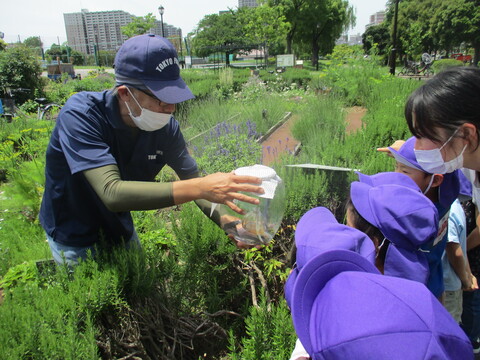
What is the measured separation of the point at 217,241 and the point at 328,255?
150 cm

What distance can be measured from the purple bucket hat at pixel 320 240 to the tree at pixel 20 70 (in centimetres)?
1564

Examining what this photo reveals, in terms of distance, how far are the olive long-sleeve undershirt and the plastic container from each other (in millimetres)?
339

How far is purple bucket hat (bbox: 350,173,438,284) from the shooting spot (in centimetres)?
153

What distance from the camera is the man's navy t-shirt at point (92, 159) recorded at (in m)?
1.57

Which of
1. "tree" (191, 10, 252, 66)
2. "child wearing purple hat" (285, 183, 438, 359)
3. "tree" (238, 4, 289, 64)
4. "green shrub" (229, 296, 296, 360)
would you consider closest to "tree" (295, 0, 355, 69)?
"tree" (191, 10, 252, 66)

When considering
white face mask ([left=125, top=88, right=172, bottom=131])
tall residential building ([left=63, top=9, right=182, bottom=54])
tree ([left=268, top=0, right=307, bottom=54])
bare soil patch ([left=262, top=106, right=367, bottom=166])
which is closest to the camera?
white face mask ([left=125, top=88, right=172, bottom=131])

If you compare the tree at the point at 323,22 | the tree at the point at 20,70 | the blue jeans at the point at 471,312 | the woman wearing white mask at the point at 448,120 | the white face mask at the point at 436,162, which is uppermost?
the tree at the point at 323,22

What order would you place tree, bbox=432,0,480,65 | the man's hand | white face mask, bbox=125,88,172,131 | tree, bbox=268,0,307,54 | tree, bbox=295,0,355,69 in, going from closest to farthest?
the man's hand → white face mask, bbox=125,88,172,131 → tree, bbox=432,0,480,65 → tree, bbox=268,0,307,54 → tree, bbox=295,0,355,69

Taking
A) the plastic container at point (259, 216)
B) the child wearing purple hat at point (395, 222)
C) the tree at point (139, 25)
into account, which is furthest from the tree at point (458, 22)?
the plastic container at point (259, 216)

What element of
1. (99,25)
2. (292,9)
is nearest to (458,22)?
(292,9)

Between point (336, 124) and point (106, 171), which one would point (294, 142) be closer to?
point (336, 124)

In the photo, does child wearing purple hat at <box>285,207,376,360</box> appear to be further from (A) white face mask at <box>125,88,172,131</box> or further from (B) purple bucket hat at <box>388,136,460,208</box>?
(B) purple bucket hat at <box>388,136,460,208</box>

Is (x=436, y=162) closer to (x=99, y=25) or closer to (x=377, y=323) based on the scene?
(x=377, y=323)

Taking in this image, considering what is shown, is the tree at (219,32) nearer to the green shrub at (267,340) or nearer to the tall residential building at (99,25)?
the green shrub at (267,340)
